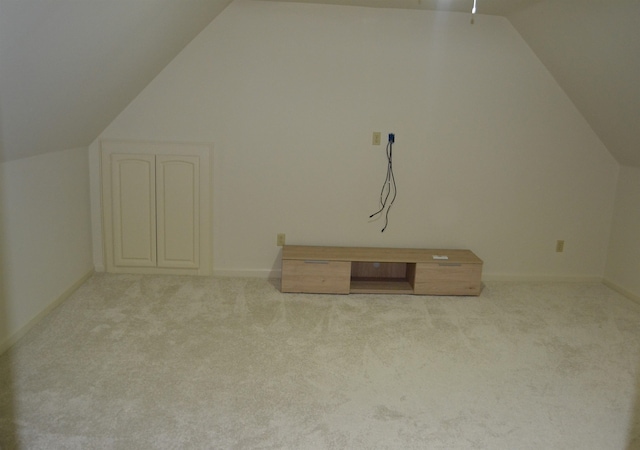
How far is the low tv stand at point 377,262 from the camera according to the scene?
4.05 meters

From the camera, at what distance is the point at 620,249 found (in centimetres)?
443

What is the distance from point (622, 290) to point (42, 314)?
14.3ft

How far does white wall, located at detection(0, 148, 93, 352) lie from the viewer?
2.99 m

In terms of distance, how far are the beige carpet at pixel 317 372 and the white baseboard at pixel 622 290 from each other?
0.08 metres

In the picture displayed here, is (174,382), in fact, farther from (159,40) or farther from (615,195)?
(615,195)

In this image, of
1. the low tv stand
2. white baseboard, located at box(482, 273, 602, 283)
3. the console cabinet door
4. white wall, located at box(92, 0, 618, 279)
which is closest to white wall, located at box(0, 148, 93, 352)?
→ white wall, located at box(92, 0, 618, 279)

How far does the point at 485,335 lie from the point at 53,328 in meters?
2.74

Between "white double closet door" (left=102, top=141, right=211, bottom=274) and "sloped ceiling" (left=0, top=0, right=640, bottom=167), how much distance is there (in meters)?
0.36

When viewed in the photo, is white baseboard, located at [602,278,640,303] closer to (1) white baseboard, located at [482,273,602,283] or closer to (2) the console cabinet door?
(1) white baseboard, located at [482,273,602,283]

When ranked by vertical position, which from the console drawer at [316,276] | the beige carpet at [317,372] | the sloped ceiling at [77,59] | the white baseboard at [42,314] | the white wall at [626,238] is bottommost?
the beige carpet at [317,372]

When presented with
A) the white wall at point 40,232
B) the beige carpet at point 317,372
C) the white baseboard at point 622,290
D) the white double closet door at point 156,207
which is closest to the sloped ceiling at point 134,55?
the white wall at point 40,232

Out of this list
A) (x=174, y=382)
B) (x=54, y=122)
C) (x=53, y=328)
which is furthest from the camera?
(x=53, y=328)

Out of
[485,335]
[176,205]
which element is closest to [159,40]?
[176,205]

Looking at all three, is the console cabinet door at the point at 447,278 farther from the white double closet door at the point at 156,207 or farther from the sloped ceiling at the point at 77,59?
the sloped ceiling at the point at 77,59
